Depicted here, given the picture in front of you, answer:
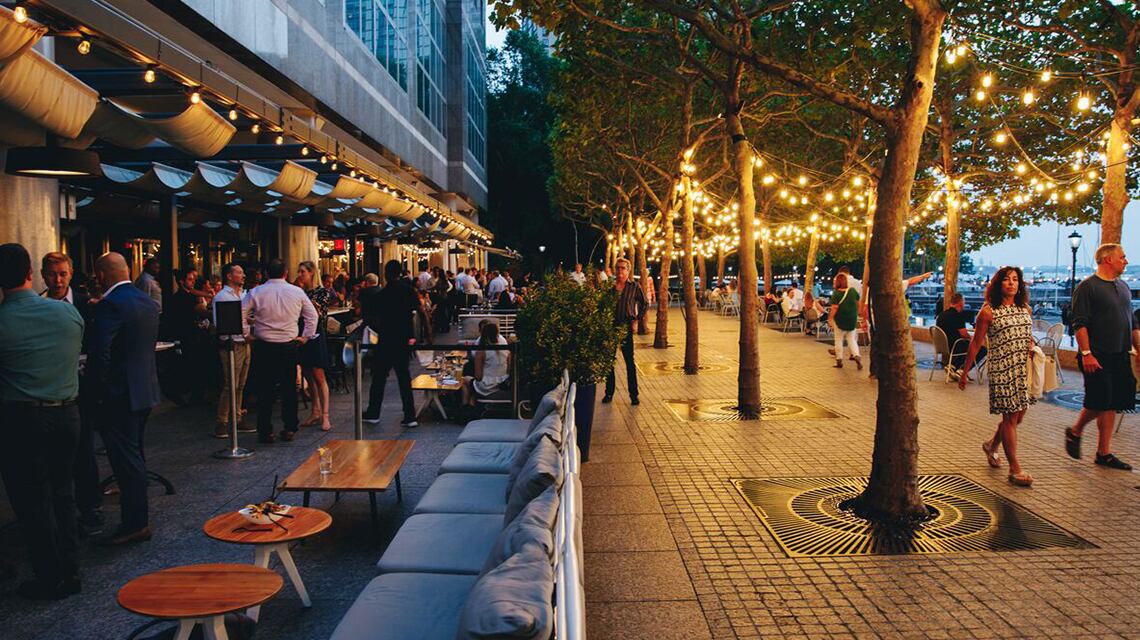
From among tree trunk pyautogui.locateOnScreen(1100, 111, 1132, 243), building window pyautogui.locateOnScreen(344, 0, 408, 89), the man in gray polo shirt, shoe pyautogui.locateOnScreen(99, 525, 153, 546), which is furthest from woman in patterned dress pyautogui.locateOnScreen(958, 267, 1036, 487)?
building window pyautogui.locateOnScreen(344, 0, 408, 89)

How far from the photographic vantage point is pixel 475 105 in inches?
1978

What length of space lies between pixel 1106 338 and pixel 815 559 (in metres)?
4.16

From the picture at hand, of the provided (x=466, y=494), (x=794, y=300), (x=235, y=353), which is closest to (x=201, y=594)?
(x=466, y=494)

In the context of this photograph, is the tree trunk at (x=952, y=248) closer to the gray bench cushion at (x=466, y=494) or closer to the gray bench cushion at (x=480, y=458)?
the gray bench cushion at (x=480, y=458)

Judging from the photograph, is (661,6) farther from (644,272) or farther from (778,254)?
(778,254)

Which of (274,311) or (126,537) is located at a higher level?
(274,311)

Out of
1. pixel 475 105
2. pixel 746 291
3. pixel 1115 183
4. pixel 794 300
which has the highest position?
pixel 475 105

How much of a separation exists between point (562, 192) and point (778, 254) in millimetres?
16568

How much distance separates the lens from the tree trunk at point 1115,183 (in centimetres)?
1202

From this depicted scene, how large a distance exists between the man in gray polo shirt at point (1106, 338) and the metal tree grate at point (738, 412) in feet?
11.5

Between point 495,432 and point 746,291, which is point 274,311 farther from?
point 746,291

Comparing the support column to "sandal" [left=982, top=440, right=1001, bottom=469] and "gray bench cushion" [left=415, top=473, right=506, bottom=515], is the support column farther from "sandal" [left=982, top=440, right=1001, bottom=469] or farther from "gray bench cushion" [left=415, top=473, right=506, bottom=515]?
"sandal" [left=982, top=440, right=1001, bottom=469]

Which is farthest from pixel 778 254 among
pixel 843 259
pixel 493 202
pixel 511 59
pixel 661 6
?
pixel 661 6

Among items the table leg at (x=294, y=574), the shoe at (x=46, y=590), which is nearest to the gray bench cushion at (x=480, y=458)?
the table leg at (x=294, y=574)
